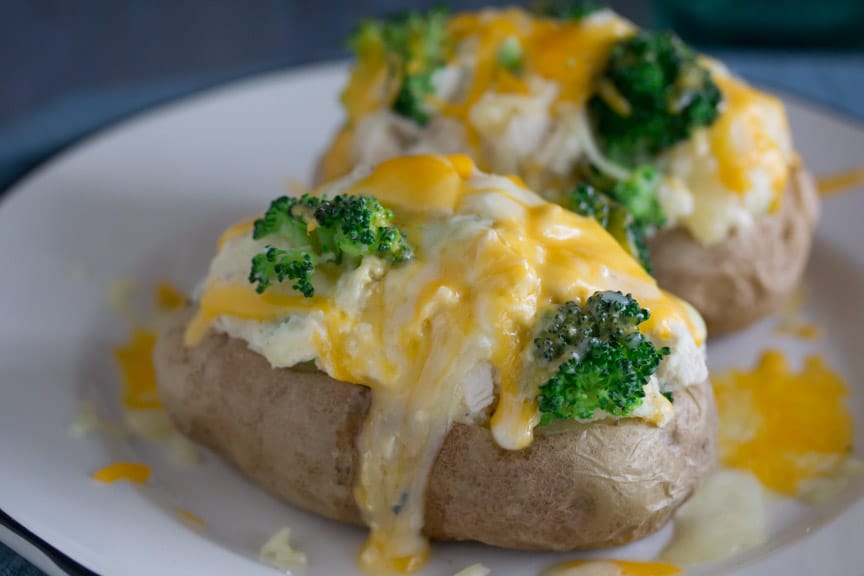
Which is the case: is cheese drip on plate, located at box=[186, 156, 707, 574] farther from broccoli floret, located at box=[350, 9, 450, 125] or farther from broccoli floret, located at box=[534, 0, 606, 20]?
broccoli floret, located at box=[534, 0, 606, 20]

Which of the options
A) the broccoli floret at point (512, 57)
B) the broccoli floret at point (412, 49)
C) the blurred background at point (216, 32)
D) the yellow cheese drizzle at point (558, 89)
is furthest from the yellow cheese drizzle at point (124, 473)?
the blurred background at point (216, 32)

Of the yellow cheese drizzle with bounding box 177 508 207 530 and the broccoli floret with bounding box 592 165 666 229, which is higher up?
the broccoli floret with bounding box 592 165 666 229

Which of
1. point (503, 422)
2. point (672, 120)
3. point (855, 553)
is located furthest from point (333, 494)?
point (672, 120)

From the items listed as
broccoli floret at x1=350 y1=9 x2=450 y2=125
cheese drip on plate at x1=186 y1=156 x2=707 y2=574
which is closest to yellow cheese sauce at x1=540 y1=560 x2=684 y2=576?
cheese drip on plate at x1=186 y1=156 x2=707 y2=574

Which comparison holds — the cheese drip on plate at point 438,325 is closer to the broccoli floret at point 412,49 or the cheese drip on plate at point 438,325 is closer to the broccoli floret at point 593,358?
the broccoli floret at point 593,358

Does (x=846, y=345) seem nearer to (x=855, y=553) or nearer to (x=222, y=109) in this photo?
(x=855, y=553)

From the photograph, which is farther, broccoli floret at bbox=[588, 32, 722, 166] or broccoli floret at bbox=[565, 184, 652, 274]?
broccoli floret at bbox=[588, 32, 722, 166]

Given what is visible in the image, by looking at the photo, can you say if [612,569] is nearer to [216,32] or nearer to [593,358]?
[593,358]

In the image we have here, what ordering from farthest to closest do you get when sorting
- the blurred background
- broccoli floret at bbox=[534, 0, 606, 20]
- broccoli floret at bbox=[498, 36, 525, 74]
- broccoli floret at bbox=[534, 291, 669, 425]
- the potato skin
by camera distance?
1. the blurred background
2. broccoli floret at bbox=[534, 0, 606, 20]
3. broccoli floret at bbox=[498, 36, 525, 74]
4. the potato skin
5. broccoli floret at bbox=[534, 291, 669, 425]
